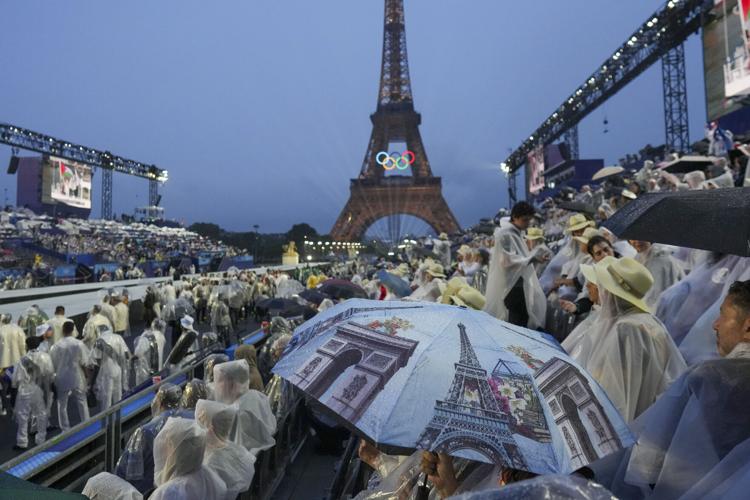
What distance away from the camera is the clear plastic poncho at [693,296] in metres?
3.73

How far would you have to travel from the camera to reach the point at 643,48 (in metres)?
26.6

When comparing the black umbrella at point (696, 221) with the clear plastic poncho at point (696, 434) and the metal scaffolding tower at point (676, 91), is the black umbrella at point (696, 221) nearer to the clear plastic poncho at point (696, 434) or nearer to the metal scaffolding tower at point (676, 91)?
the clear plastic poncho at point (696, 434)

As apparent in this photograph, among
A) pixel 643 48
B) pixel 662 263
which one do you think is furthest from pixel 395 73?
pixel 662 263

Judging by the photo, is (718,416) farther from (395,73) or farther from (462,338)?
(395,73)

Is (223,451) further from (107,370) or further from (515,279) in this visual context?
(107,370)

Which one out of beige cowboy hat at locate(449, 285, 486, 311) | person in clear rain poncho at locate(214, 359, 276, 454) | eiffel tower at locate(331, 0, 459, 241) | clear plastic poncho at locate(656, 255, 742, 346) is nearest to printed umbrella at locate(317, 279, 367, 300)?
person in clear rain poncho at locate(214, 359, 276, 454)

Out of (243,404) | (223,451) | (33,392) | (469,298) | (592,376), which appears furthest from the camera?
(33,392)

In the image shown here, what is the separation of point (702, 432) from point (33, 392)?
26.3 feet

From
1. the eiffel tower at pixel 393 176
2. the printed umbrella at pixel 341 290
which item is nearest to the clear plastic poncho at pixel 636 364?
the printed umbrella at pixel 341 290

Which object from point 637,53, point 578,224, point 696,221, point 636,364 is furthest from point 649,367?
point 637,53

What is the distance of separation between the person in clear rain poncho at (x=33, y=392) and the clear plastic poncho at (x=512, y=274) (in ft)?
21.1

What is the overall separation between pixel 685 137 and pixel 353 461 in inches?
1269

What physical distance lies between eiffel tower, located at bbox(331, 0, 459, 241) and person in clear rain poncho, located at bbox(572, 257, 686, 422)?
1917 inches

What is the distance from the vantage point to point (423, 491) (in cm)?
193
